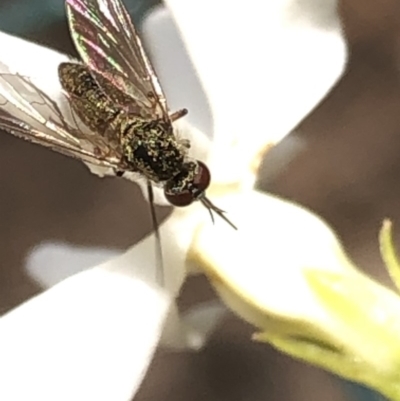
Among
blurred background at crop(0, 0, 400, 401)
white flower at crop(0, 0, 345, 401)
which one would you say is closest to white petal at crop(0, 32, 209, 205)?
white flower at crop(0, 0, 345, 401)

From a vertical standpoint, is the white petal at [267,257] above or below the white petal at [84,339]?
below

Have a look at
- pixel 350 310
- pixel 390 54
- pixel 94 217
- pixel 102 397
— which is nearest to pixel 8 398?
pixel 102 397

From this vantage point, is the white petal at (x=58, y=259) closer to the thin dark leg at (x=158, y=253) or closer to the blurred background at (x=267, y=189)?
the blurred background at (x=267, y=189)

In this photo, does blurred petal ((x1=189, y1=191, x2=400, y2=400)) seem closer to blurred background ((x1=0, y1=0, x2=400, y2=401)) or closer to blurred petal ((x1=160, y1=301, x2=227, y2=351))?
blurred petal ((x1=160, y1=301, x2=227, y2=351))

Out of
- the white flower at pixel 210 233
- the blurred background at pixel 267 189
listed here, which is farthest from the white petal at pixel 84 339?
the blurred background at pixel 267 189

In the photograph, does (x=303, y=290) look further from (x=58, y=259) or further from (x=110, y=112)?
(x=58, y=259)

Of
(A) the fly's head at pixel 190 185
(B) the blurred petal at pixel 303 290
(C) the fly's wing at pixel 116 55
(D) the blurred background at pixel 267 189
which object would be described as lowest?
(D) the blurred background at pixel 267 189

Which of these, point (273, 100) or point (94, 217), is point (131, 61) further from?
point (94, 217)
